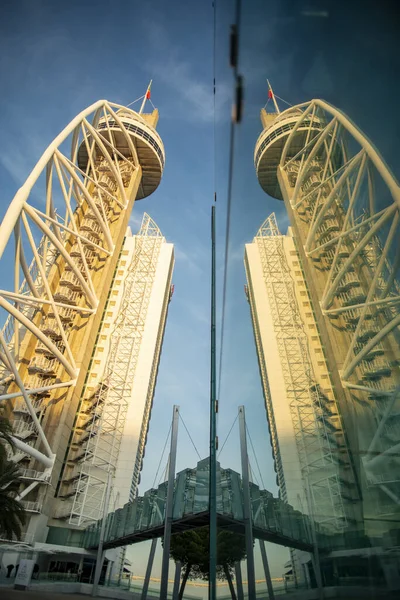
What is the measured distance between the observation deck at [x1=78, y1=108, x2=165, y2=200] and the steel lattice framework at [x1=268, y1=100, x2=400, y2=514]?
132ft

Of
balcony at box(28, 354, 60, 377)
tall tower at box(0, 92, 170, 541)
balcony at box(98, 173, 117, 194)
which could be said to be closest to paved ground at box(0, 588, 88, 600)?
tall tower at box(0, 92, 170, 541)

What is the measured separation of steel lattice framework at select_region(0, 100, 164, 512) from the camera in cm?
1862

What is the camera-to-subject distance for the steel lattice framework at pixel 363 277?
68 centimetres

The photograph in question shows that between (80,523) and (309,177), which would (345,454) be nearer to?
(309,177)

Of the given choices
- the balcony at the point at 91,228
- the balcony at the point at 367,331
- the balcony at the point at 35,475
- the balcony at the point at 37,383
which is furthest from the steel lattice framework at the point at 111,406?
the balcony at the point at 367,331

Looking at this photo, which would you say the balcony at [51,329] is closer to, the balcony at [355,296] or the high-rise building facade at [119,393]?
the high-rise building facade at [119,393]

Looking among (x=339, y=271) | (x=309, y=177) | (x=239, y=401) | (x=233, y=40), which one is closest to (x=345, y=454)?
(x=339, y=271)

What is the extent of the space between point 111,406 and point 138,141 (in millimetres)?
27683

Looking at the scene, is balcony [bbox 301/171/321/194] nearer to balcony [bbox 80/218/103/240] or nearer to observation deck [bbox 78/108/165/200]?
balcony [bbox 80/218/103/240]

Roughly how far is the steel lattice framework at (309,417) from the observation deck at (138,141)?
39647 mm

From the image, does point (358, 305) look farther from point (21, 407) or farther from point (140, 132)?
point (140, 132)

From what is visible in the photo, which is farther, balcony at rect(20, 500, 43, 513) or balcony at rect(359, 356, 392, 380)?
balcony at rect(20, 500, 43, 513)

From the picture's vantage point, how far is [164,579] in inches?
403

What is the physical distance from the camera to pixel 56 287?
27.2 m
